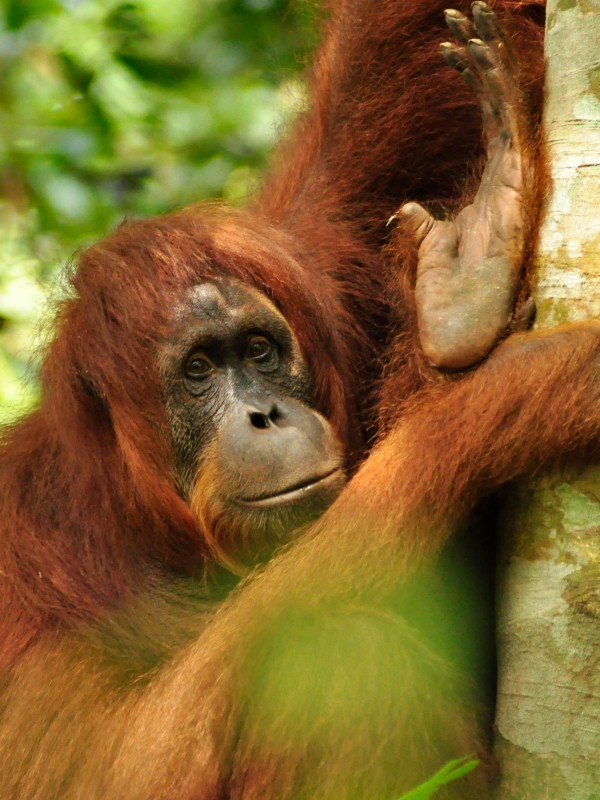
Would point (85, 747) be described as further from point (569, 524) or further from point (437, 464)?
point (569, 524)

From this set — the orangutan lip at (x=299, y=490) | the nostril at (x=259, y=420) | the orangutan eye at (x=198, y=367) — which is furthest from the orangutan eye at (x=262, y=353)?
the orangutan lip at (x=299, y=490)

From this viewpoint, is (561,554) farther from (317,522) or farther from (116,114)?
(116,114)

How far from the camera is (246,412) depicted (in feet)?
11.9

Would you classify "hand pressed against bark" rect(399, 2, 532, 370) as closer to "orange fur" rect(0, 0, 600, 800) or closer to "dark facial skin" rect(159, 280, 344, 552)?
"orange fur" rect(0, 0, 600, 800)

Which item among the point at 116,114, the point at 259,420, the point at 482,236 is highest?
the point at 482,236

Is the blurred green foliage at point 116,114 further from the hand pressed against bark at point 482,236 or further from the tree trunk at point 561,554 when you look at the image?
the tree trunk at point 561,554

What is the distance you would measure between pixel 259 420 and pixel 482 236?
87 cm

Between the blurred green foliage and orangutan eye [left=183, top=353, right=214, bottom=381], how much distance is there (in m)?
2.10

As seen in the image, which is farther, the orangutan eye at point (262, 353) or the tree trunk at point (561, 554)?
the orangutan eye at point (262, 353)

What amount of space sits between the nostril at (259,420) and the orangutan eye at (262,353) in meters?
0.26

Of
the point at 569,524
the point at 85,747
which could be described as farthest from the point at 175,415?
the point at 569,524

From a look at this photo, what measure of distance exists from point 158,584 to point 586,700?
5.02 ft

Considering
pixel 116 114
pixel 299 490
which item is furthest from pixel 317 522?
pixel 116 114

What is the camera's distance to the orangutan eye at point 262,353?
3.82 meters
